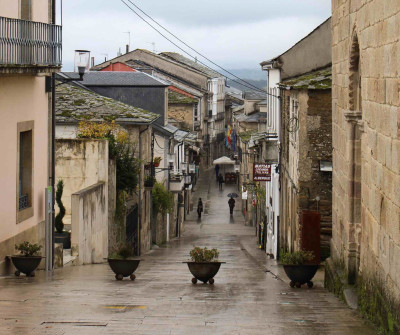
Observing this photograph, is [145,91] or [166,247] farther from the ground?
[145,91]

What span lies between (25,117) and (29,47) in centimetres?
153

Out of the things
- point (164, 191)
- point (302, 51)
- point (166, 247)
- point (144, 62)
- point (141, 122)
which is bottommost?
point (166, 247)

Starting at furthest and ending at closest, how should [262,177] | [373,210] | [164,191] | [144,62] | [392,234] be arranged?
[144,62]
[164,191]
[262,177]
[373,210]
[392,234]

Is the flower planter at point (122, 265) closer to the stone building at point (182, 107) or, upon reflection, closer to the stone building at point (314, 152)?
the stone building at point (314, 152)

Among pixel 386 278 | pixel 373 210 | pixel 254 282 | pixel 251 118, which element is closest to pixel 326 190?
pixel 254 282

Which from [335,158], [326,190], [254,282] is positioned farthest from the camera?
[326,190]

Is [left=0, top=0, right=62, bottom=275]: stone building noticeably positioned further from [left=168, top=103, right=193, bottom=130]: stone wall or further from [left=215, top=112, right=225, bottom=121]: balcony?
[left=215, top=112, right=225, bottom=121]: balcony

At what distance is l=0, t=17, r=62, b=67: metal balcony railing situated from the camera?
607 inches

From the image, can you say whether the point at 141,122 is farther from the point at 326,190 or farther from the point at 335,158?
the point at 335,158

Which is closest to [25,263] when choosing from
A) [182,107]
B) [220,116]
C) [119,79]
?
[119,79]

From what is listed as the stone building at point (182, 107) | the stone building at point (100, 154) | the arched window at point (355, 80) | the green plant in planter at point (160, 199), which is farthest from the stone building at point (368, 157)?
the stone building at point (182, 107)

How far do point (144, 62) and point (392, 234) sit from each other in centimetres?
6970

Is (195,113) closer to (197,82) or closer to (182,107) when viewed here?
(182,107)

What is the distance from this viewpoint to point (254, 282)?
17531mm
